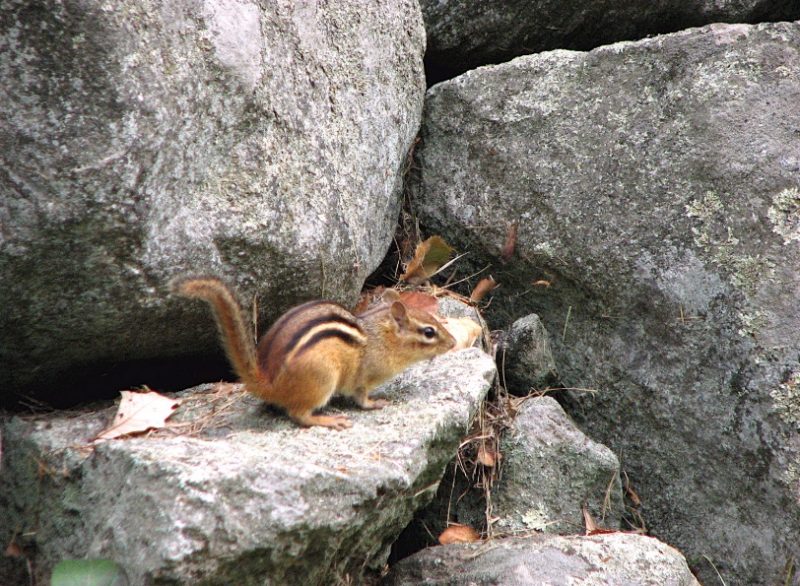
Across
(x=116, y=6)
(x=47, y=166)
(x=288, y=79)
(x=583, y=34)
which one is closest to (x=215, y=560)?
(x=47, y=166)

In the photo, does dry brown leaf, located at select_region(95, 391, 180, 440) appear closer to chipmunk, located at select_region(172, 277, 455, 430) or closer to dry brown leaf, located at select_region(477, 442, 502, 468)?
chipmunk, located at select_region(172, 277, 455, 430)

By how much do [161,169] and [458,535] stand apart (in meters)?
2.14

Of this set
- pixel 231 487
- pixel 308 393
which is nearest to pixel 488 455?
pixel 308 393

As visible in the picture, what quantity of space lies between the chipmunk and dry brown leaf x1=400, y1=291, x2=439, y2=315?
0.73 meters

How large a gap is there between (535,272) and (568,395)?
2.31ft

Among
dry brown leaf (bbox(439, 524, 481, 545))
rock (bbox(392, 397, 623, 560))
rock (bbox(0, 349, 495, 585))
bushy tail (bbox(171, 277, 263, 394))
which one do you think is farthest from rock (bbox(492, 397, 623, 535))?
bushy tail (bbox(171, 277, 263, 394))

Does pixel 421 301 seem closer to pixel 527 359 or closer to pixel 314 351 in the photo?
pixel 527 359

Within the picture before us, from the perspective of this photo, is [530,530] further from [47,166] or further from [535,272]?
[47,166]

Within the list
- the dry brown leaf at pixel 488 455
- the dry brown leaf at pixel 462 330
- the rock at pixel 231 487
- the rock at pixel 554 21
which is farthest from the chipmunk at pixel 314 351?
the rock at pixel 554 21

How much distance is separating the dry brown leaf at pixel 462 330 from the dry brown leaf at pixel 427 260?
535mm

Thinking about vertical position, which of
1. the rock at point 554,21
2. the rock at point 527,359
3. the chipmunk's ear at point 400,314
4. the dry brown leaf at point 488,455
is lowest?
the dry brown leaf at point 488,455

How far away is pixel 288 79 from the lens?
4.07 meters

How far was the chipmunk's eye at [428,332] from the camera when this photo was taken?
171 inches

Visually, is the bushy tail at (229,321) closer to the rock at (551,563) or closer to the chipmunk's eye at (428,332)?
the chipmunk's eye at (428,332)
